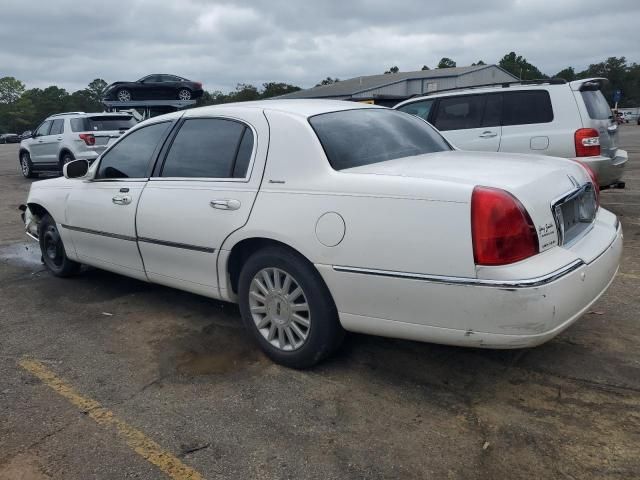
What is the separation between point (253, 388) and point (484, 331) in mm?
1347

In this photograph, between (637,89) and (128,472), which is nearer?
(128,472)

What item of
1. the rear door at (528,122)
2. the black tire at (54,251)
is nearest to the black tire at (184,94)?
the rear door at (528,122)

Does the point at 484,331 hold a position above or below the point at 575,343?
above

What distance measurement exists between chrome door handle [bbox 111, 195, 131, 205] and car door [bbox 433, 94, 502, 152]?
4.54 m

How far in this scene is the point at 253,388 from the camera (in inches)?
128

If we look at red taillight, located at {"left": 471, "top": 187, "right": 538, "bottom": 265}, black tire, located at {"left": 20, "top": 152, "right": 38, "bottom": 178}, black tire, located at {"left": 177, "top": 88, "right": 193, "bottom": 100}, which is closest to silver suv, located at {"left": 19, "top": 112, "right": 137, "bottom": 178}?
black tire, located at {"left": 20, "top": 152, "right": 38, "bottom": 178}

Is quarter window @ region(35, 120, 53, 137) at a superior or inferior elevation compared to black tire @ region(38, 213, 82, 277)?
superior

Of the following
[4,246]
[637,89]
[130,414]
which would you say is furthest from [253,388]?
[637,89]

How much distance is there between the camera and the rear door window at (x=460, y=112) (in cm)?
765

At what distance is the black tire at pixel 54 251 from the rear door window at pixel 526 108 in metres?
5.45

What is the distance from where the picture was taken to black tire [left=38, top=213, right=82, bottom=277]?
5398 millimetres

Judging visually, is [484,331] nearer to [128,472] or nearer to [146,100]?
[128,472]

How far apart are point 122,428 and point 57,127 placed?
12.7 m

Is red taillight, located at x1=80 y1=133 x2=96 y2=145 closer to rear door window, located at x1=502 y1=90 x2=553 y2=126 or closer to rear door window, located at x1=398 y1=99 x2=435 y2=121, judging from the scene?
rear door window, located at x1=398 y1=99 x2=435 y2=121
